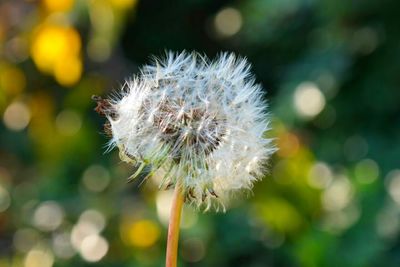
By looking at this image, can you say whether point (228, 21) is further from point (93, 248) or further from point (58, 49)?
point (93, 248)

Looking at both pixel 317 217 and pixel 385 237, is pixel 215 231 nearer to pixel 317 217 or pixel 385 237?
pixel 317 217

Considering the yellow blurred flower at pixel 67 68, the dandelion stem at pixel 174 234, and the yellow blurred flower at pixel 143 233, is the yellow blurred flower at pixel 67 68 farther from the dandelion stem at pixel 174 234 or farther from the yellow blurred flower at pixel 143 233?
the dandelion stem at pixel 174 234

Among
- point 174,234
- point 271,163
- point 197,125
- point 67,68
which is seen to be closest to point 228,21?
point 271,163

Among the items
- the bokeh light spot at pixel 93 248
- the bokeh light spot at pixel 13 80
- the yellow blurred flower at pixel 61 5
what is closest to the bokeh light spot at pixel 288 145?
the bokeh light spot at pixel 93 248

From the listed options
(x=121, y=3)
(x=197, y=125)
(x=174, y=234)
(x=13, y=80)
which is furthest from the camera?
(x=13, y=80)

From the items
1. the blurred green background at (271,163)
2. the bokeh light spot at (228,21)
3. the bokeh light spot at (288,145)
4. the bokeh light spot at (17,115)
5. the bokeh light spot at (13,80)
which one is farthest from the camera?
the bokeh light spot at (228,21)

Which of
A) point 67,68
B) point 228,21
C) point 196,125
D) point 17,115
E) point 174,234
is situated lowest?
point 174,234

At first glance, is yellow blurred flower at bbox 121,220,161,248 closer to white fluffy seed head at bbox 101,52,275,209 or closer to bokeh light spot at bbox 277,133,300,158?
bokeh light spot at bbox 277,133,300,158
